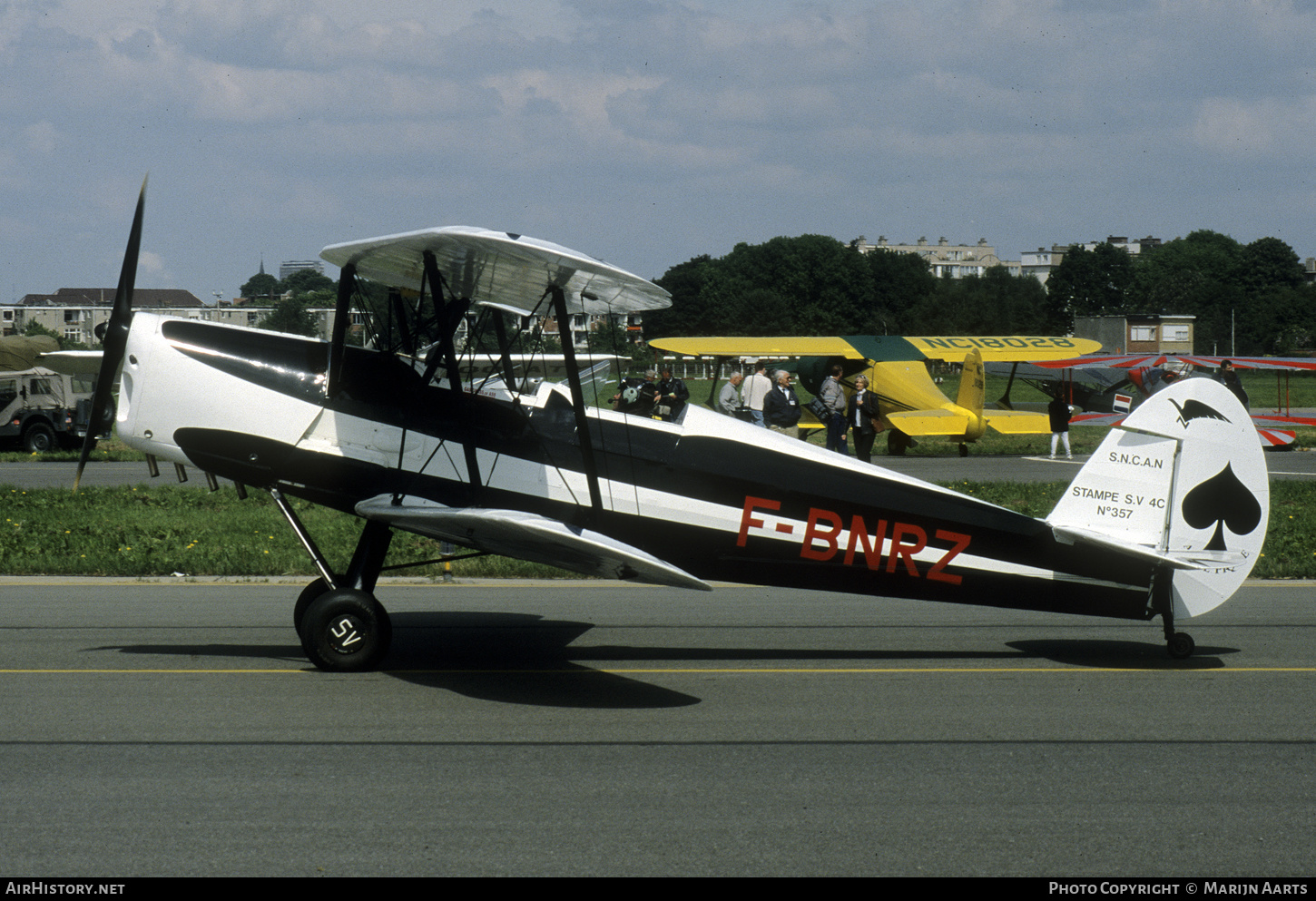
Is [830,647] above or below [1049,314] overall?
below

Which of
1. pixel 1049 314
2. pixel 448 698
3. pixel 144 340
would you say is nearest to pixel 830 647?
pixel 448 698

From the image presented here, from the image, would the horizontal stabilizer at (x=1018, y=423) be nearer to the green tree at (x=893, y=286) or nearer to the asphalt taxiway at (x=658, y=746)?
the asphalt taxiway at (x=658, y=746)

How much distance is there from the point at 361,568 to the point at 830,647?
122 inches

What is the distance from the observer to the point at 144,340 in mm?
7012

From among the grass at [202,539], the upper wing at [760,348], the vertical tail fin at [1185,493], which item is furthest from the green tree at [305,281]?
the vertical tail fin at [1185,493]

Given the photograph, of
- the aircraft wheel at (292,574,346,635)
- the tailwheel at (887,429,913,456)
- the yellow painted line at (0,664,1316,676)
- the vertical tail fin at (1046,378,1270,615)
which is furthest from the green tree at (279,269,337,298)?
the vertical tail fin at (1046,378,1270,615)

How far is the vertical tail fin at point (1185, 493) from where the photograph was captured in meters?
6.95

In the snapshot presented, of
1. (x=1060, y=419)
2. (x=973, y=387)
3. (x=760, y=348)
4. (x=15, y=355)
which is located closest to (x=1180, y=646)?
(x=1060, y=419)

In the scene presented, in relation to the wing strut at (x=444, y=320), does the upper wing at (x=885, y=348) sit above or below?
above

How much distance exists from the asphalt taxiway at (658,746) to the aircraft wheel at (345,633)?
0.15 m

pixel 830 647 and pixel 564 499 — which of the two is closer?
pixel 564 499

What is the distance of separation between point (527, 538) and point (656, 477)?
120cm

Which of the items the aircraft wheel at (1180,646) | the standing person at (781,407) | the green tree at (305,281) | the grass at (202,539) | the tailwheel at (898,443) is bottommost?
the aircraft wheel at (1180,646)
